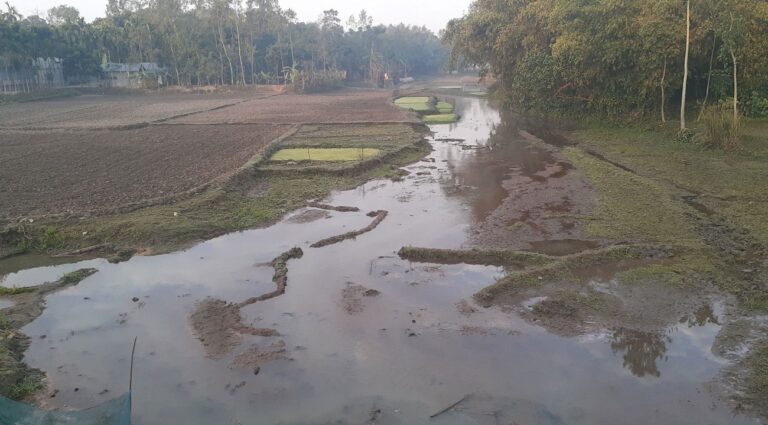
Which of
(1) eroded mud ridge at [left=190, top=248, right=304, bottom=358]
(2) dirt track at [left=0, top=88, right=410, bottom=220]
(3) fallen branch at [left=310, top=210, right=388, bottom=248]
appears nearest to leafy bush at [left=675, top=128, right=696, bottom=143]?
(3) fallen branch at [left=310, top=210, right=388, bottom=248]

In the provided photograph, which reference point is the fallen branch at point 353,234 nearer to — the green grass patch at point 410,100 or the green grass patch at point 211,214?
the green grass patch at point 211,214

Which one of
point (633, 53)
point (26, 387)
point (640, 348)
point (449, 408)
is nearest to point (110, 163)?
point (26, 387)

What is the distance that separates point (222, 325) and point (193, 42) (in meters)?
61.7

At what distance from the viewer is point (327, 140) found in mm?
24891

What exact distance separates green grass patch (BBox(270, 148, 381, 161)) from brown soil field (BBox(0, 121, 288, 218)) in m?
1.39

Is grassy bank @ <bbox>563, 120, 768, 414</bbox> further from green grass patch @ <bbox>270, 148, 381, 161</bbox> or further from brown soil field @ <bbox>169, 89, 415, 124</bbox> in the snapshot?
brown soil field @ <bbox>169, 89, 415, 124</bbox>

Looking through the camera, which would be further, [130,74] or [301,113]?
[130,74]

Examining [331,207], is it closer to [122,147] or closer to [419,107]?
[122,147]

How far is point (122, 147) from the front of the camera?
898 inches

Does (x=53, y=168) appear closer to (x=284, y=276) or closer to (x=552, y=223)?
(x=284, y=276)

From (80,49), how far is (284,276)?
5910cm

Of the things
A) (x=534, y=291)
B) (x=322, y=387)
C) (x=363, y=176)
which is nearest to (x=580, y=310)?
(x=534, y=291)

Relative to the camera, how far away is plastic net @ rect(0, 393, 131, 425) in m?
4.87

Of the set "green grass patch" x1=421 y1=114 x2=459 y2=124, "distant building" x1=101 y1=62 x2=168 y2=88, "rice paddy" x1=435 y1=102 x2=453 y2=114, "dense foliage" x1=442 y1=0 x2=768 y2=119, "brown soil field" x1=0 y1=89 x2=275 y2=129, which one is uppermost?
"distant building" x1=101 y1=62 x2=168 y2=88
